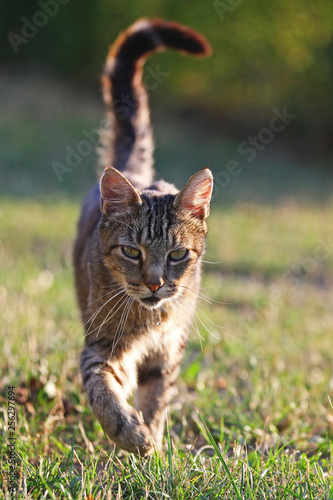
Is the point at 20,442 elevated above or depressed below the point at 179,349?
below

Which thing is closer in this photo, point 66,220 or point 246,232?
point 66,220

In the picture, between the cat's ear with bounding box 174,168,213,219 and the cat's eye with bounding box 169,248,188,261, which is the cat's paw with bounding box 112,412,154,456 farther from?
the cat's ear with bounding box 174,168,213,219

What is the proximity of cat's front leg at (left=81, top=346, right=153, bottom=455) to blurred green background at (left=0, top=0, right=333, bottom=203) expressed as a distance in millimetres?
8618

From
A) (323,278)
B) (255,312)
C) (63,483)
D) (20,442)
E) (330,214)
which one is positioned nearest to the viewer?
(63,483)

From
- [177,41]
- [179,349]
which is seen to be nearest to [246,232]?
[177,41]

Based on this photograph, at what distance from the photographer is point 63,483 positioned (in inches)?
85.0

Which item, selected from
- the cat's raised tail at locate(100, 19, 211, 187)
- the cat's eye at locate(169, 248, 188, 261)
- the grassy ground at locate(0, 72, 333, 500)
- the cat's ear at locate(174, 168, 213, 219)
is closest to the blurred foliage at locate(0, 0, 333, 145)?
the grassy ground at locate(0, 72, 333, 500)

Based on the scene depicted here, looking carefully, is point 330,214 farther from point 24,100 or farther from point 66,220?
point 24,100

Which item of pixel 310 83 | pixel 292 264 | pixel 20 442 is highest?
pixel 310 83

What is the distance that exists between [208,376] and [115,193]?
1456 mm

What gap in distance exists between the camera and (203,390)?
3.35m

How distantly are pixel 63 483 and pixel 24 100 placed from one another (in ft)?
35.0

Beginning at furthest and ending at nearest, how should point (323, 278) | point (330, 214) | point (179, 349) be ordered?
point (330, 214) → point (323, 278) → point (179, 349)

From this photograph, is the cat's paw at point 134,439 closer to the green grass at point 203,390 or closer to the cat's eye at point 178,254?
the green grass at point 203,390
